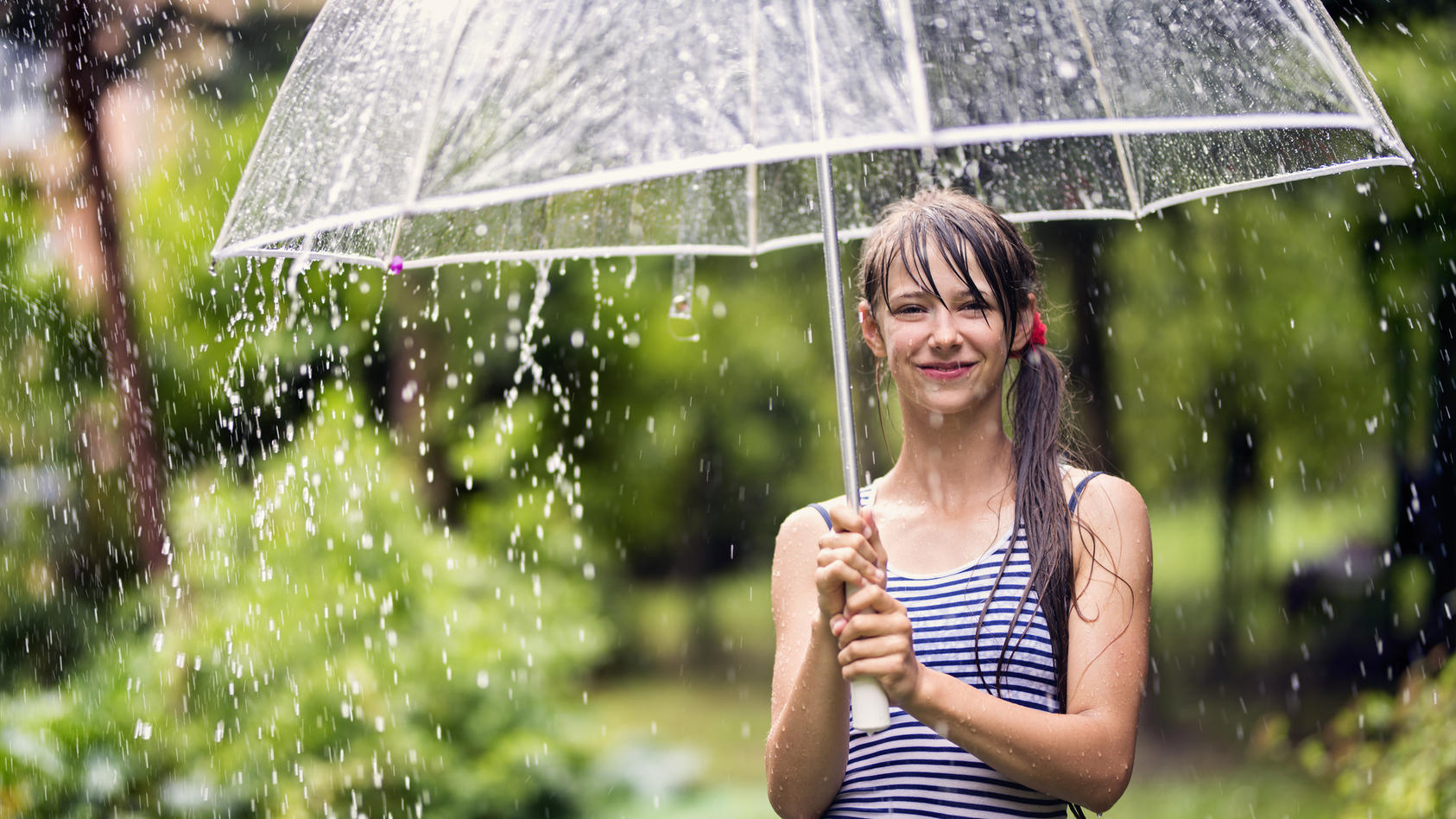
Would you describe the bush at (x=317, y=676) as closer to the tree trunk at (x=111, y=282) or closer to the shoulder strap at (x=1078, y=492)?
the tree trunk at (x=111, y=282)

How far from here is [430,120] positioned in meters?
2.06

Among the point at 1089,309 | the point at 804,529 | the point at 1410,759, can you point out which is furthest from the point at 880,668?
the point at 1089,309

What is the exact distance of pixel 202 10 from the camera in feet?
31.8

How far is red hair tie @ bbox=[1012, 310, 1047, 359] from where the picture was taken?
2404 millimetres

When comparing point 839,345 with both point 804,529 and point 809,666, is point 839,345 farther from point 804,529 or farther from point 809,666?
point 809,666

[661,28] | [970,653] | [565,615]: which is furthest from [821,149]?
[565,615]

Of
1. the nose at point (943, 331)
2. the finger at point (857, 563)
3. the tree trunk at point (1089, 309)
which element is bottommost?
the finger at point (857, 563)

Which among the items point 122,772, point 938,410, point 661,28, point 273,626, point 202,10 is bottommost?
point 122,772

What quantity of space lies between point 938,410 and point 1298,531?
31419 millimetres

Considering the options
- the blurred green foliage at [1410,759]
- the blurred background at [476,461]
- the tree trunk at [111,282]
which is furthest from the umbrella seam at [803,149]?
the tree trunk at [111,282]

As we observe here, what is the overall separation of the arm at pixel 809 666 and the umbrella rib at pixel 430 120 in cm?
80

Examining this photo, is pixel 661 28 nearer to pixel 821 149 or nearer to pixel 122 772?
pixel 821 149

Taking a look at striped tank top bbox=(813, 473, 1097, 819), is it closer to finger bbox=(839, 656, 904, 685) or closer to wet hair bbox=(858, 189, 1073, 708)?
wet hair bbox=(858, 189, 1073, 708)

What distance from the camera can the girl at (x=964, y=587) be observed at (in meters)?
1.99
